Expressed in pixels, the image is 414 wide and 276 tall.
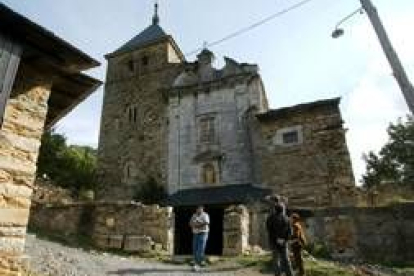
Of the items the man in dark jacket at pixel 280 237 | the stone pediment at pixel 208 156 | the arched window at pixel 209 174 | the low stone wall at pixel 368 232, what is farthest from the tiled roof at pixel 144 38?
the man in dark jacket at pixel 280 237

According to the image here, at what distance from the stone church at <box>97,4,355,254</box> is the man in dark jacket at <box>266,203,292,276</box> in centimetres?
971

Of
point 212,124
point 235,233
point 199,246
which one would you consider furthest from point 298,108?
point 199,246

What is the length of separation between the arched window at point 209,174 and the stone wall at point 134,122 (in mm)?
2639

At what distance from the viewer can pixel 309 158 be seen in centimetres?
2036

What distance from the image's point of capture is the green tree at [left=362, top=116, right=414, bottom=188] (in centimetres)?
2864

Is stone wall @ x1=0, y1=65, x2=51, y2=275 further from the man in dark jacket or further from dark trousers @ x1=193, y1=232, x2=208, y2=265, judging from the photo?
dark trousers @ x1=193, y1=232, x2=208, y2=265

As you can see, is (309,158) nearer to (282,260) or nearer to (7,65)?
(282,260)

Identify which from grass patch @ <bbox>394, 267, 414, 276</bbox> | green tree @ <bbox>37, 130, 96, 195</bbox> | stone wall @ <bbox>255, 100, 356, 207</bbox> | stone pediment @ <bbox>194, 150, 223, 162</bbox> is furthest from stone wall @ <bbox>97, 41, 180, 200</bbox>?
grass patch @ <bbox>394, 267, 414, 276</bbox>

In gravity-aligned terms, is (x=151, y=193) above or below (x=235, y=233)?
above

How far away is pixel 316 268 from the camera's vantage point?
9.43 m

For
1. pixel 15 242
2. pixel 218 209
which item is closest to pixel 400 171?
pixel 218 209

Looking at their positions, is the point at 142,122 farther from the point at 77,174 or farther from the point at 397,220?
the point at 397,220

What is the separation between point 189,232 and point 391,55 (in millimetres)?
14266

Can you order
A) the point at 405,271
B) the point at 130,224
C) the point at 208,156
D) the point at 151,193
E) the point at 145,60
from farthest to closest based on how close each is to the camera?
the point at 145,60 → the point at 151,193 → the point at 208,156 → the point at 130,224 → the point at 405,271
